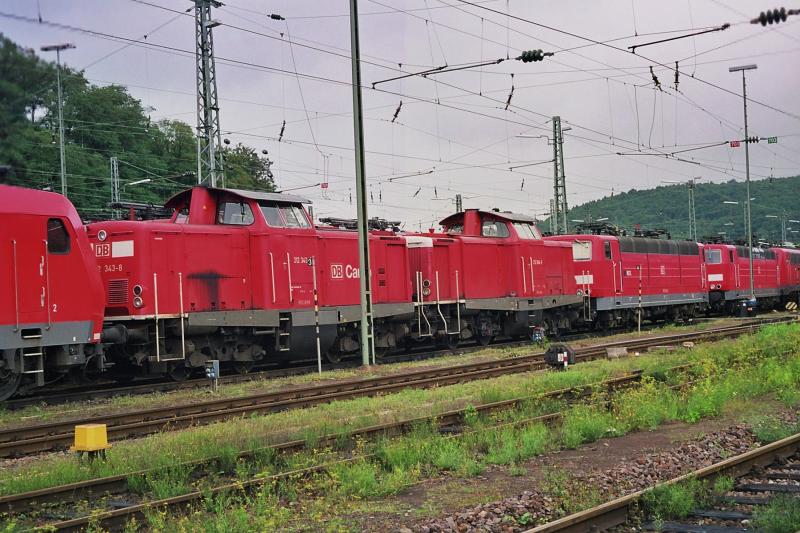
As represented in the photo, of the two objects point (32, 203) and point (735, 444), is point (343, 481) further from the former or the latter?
point (32, 203)

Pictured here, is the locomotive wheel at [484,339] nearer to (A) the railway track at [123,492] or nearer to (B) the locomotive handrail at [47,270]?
(A) the railway track at [123,492]

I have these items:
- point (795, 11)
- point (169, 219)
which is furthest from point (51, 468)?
point (795, 11)

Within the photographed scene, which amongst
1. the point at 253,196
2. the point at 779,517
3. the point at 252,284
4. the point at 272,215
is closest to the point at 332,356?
the point at 252,284

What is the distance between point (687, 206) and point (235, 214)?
93.5 meters

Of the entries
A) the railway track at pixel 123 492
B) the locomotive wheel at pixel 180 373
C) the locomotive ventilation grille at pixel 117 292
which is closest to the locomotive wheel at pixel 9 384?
the locomotive ventilation grille at pixel 117 292

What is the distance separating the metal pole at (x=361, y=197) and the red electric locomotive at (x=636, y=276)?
1333 centimetres

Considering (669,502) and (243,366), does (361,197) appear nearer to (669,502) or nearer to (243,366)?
(243,366)

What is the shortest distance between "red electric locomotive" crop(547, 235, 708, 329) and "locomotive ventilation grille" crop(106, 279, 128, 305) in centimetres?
1949

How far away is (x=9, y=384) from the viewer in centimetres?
1398

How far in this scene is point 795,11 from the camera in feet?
50.7

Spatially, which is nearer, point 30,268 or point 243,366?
point 30,268

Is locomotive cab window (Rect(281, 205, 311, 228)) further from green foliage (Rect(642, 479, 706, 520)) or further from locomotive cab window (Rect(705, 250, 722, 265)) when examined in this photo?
locomotive cab window (Rect(705, 250, 722, 265))

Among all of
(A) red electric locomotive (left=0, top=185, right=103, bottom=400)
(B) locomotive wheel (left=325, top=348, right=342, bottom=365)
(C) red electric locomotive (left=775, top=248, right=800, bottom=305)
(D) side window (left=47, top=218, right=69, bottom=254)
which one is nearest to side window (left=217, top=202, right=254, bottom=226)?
(A) red electric locomotive (left=0, top=185, right=103, bottom=400)

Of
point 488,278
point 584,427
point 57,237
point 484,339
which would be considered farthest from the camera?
point 484,339
